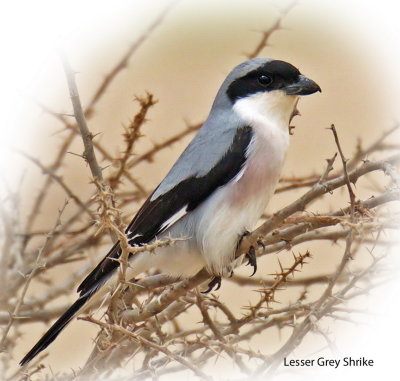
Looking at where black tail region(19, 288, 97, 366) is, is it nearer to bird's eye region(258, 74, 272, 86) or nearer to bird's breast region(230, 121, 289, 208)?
bird's breast region(230, 121, 289, 208)

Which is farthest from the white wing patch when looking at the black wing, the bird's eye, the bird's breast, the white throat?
the bird's eye

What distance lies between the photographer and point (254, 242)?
105 inches

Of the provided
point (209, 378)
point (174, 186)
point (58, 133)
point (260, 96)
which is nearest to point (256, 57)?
point (260, 96)

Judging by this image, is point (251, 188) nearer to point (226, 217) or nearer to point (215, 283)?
point (226, 217)

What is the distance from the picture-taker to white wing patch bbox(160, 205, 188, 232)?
116 inches

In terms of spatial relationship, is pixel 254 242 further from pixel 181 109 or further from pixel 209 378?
pixel 181 109

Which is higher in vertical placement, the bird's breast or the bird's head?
the bird's head

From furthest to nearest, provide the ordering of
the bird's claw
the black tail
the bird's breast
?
1. the bird's breast
2. the bird's claw
3. the black tail

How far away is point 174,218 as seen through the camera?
2984 mm

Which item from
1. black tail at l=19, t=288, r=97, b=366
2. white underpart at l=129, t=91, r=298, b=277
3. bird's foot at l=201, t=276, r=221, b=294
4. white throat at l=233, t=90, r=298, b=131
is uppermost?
white throat at l=233, t=90, r=298, b=131

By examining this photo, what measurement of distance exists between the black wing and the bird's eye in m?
0.29

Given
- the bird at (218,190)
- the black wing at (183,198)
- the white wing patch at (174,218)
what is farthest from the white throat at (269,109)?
the white wing patch at (174,218)

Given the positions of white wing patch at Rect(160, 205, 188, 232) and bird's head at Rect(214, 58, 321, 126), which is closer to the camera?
white wing patch at Rect(160, 205, 188, 232)

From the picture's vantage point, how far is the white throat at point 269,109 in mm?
3184
